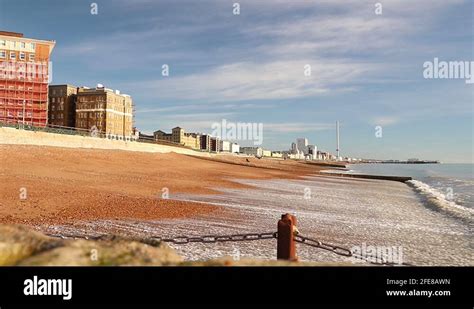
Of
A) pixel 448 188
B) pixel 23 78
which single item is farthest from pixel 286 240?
pixel 23 78

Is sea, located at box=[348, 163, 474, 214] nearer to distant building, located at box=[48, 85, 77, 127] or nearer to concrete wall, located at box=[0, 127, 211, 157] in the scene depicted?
concrete wall, located at box=[0, 127, 211, 157]

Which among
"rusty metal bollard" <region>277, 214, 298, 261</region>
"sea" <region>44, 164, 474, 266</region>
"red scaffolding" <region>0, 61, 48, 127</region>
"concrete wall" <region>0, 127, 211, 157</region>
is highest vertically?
"red scaffolding" <region>0, 61, 48, 127</region>

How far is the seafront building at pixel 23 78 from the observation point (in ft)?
261

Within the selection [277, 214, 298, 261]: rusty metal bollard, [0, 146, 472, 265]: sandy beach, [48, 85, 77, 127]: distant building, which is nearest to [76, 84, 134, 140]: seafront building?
[48, 85, 77, 127]: distant building

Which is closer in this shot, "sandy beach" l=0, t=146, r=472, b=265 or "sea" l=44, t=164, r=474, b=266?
"sea" l=44, t=164, r=474, b=266

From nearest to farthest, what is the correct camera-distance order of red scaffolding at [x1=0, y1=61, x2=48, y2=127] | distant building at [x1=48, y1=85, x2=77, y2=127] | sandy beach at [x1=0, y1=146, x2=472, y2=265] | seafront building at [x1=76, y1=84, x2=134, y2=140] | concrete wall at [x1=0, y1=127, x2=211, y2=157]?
sandy beach at [x1=0, y1=146, x2=472, y2=265], concrete wall at [x1=0, y1=127, x2=211, y2=157], red scaffolding at [x1=0, y1=61, x2=48, y2=127], seafront building at [x1=76, y1=84, x2=134, y2=140], distant building at [x1=48, y1=85, x2=77, y2=127]

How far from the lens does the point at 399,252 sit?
10.1m

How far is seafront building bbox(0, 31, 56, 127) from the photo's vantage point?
79.6 metres

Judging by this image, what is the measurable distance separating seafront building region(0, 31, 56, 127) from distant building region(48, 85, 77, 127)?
2317 centimetres

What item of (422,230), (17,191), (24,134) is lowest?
(422,230)
